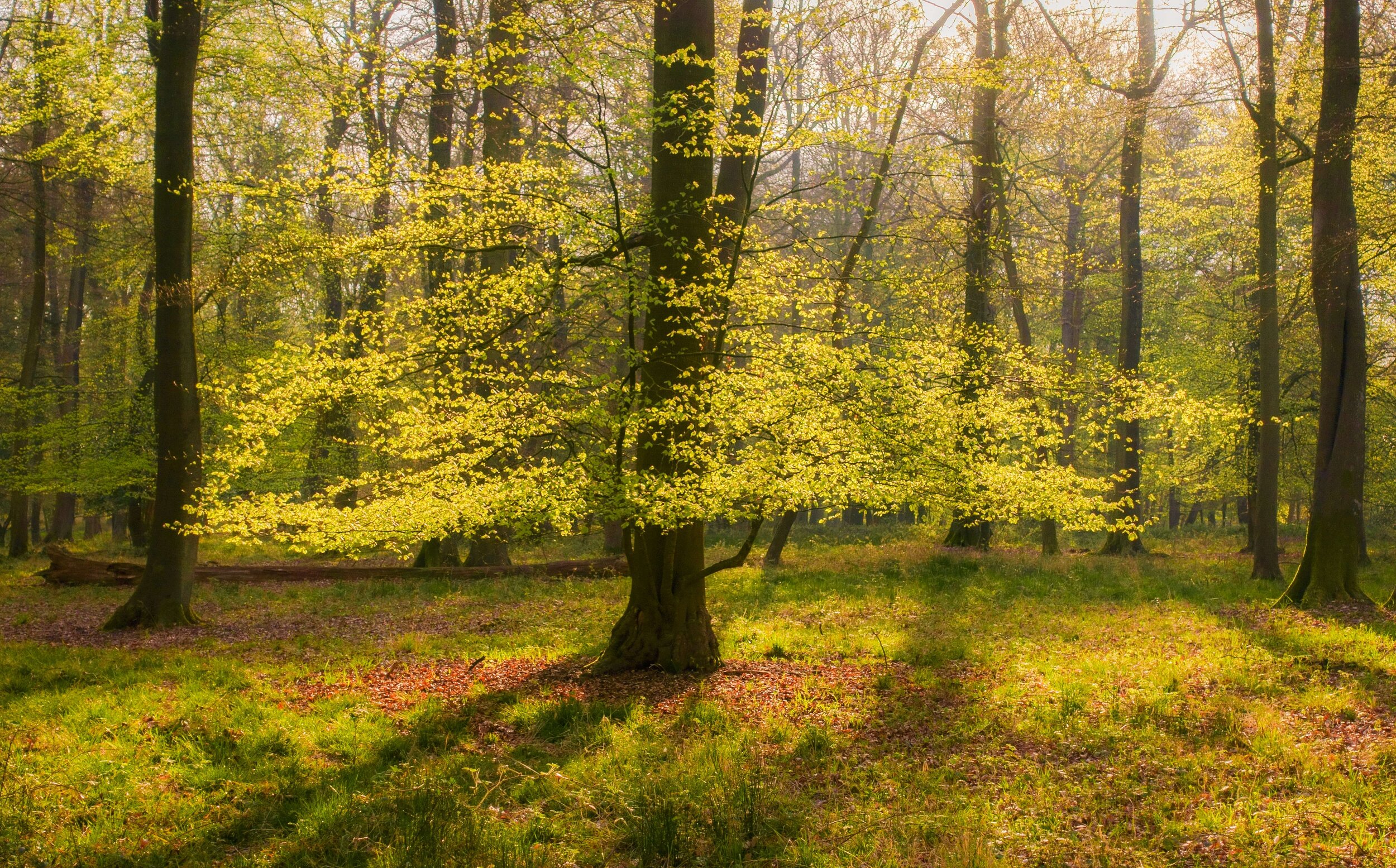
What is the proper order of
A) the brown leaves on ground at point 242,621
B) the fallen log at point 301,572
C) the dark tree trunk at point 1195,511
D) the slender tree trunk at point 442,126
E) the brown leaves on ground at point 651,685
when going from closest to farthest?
the brown leaves on ground at point 651,685
the brown leaves on ground at point 242,621
the fallen log at point 301,572
the slender tree trunk at point 442,126
the dark tree trunk at point 1195,511

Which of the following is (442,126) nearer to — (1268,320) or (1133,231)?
(1268,320)

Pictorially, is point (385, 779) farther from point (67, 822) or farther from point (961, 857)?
point (961, 857)

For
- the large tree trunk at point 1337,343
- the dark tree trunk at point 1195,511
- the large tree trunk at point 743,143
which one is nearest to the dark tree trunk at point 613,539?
the large tree trunk at point 743,143

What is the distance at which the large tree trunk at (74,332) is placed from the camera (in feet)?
67.6

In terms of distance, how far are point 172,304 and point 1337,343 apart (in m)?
15.6

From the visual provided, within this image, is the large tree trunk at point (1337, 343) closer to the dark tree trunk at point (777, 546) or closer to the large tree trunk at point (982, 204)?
the large tree trunk at point (982, 204)

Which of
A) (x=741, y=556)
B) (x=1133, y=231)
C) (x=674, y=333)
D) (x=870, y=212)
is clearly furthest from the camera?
(x=1133, y=231)

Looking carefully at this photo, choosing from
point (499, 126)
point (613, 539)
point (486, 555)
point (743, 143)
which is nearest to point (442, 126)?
point (499, 126)

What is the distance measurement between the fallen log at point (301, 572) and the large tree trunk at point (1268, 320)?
11.1 meters

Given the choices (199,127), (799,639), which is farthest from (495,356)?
(199,127)

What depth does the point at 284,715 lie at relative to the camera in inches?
289

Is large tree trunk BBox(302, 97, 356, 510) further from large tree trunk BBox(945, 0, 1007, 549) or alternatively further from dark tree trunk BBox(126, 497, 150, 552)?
large tree trunk BBox(945, 0, 1007, 549)

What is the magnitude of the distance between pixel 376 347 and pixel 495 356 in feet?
4.38

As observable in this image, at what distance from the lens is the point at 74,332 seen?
2111 cm
